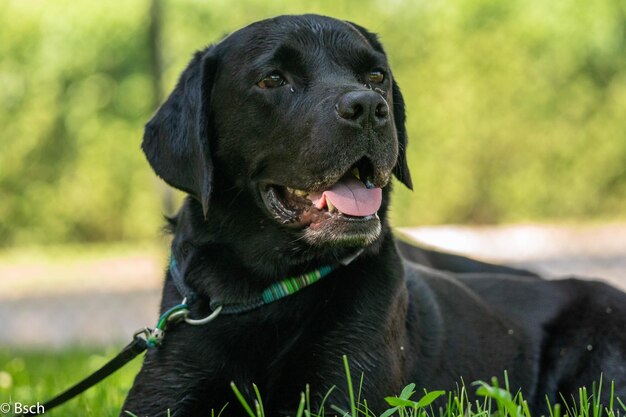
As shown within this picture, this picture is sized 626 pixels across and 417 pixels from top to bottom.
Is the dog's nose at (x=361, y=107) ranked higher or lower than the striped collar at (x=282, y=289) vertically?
higher

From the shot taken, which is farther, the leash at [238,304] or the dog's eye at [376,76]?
the dog's eye at [376,76]

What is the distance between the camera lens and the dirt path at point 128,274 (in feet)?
42.5

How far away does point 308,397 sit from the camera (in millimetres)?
3336

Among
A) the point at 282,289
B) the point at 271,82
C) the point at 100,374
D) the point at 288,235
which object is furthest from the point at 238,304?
the point at 271,82

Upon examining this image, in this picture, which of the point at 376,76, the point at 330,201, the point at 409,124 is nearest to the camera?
the point at 330,201

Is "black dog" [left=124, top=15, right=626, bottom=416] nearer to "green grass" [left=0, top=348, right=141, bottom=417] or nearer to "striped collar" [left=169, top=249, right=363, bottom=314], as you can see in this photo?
"striped collar" [left=169, top=249, right=363, bottom=314]

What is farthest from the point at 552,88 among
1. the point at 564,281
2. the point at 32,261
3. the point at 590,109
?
the point at 564,281

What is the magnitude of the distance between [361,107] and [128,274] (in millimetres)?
12619

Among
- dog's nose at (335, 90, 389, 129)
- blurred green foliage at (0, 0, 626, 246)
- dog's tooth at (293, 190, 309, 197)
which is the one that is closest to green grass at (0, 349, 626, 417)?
dog's tooth at (293, 190, 309, 197)

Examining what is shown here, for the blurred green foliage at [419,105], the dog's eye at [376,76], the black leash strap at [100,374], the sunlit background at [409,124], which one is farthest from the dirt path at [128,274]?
the dog's eye at [376,76]

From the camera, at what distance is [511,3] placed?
16.3 metres

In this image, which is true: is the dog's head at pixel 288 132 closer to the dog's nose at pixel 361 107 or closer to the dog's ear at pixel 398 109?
the dog's nose at pixel 361 107

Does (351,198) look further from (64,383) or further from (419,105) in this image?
(419,105)

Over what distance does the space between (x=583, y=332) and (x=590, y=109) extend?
12.7 metres
